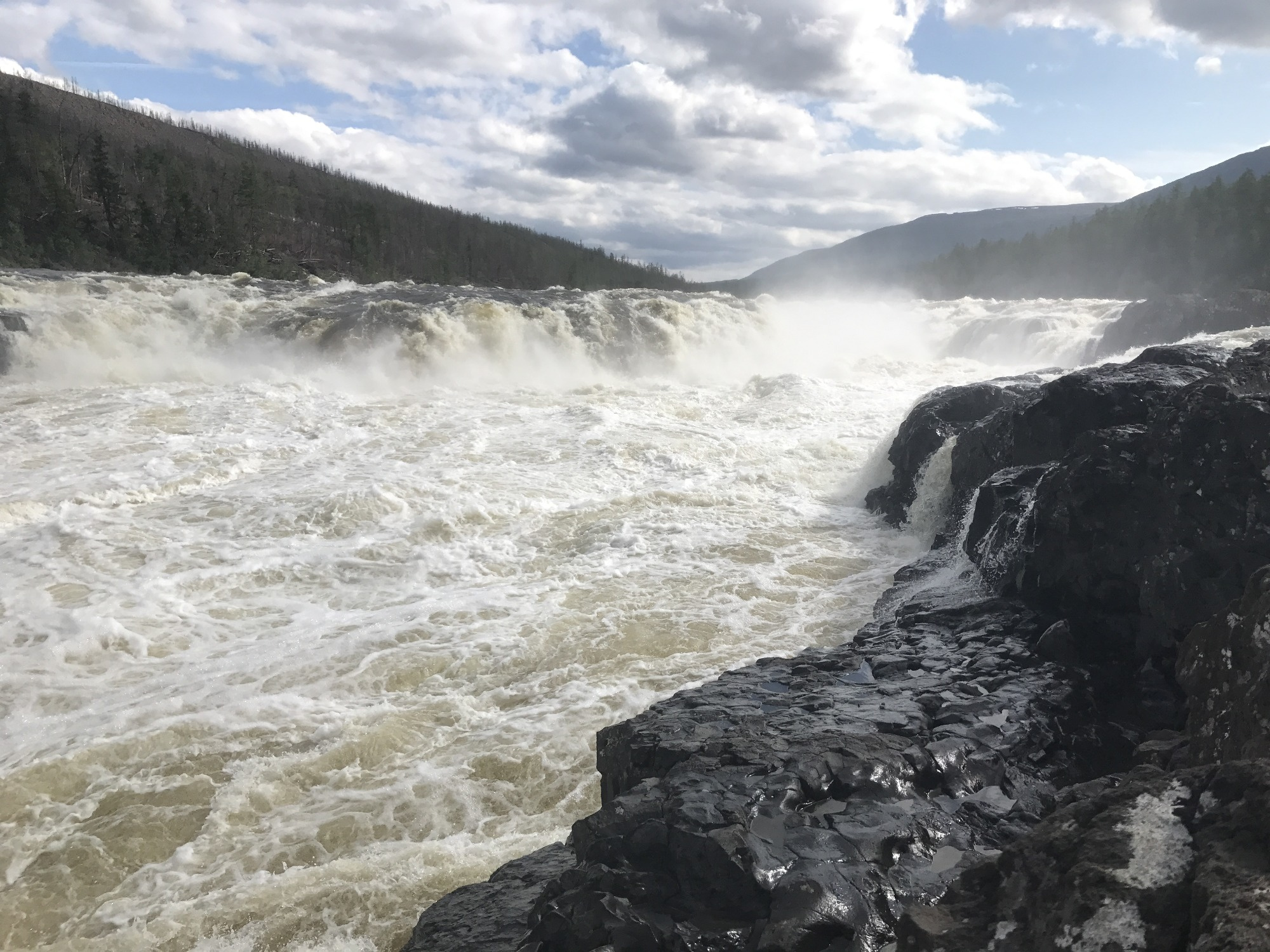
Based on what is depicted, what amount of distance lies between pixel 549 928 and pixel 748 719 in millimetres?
1992

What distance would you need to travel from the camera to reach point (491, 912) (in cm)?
375

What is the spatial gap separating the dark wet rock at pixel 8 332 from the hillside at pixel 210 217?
23950 millimetres

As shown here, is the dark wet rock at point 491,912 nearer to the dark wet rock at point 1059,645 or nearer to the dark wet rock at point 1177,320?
the dark wet rock at point 1059,645

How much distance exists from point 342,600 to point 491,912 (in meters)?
5.24

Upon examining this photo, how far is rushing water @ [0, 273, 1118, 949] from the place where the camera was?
186 inches

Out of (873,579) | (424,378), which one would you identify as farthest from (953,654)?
(424,378)

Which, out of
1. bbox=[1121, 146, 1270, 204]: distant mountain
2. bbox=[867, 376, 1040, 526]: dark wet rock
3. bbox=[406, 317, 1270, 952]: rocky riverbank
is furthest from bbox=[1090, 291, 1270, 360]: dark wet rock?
bbox=[1121, 146, 1270, 204]: distant mountain

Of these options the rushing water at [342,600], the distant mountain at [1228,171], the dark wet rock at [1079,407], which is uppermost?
the distant mountain at [1228,171]

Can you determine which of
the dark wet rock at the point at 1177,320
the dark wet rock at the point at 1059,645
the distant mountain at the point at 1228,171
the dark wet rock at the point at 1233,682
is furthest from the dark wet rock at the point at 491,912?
the distant mountain at the point at 1228,171

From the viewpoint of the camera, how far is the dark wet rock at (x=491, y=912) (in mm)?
3533

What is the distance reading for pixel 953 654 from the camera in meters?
6.25

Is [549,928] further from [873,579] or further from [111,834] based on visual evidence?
[873,579]

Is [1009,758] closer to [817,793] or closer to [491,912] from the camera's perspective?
[817,793]

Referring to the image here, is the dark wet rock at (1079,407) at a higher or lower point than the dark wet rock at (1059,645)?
higher
